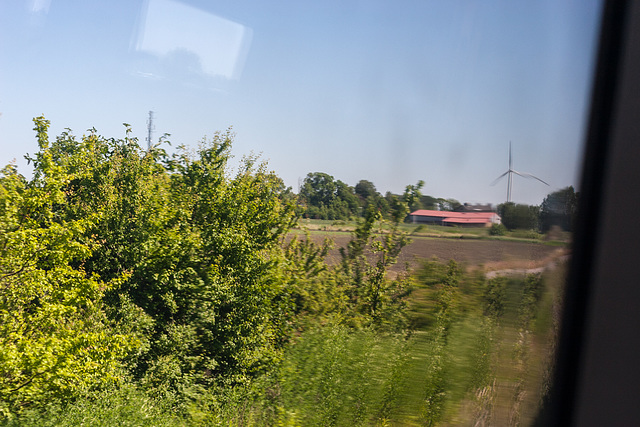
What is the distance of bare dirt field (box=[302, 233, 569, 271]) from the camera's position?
8.37ft

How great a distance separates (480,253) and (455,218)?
0.23 meters

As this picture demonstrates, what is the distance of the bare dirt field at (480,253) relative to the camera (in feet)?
8.37

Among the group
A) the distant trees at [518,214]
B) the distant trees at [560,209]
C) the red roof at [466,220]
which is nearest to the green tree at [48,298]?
the red roof at [466,220]

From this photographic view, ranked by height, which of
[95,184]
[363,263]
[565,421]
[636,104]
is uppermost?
[636,104]

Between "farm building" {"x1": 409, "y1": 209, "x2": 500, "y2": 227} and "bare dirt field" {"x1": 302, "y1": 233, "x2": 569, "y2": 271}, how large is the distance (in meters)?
0.09

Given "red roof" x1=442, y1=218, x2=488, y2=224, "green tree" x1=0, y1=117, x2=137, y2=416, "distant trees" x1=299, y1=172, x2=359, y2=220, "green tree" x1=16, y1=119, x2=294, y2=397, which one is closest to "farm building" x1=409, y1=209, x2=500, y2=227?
"red roof" x1=442, y1=218, x2=488, y2=224

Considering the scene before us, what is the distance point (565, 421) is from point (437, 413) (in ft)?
1.90

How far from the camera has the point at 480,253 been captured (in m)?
2.60

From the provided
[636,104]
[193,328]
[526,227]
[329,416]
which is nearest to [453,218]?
[526,227]

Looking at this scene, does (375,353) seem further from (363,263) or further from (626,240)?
(626,240)

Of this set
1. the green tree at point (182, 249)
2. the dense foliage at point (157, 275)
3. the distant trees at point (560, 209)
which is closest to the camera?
the distant trees at point (560, 209)

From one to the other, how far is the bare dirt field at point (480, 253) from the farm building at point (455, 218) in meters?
0.09

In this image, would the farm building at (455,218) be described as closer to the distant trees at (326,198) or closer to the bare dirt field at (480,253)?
the bare dirt field at (480,253)

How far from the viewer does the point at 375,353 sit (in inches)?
99.2
